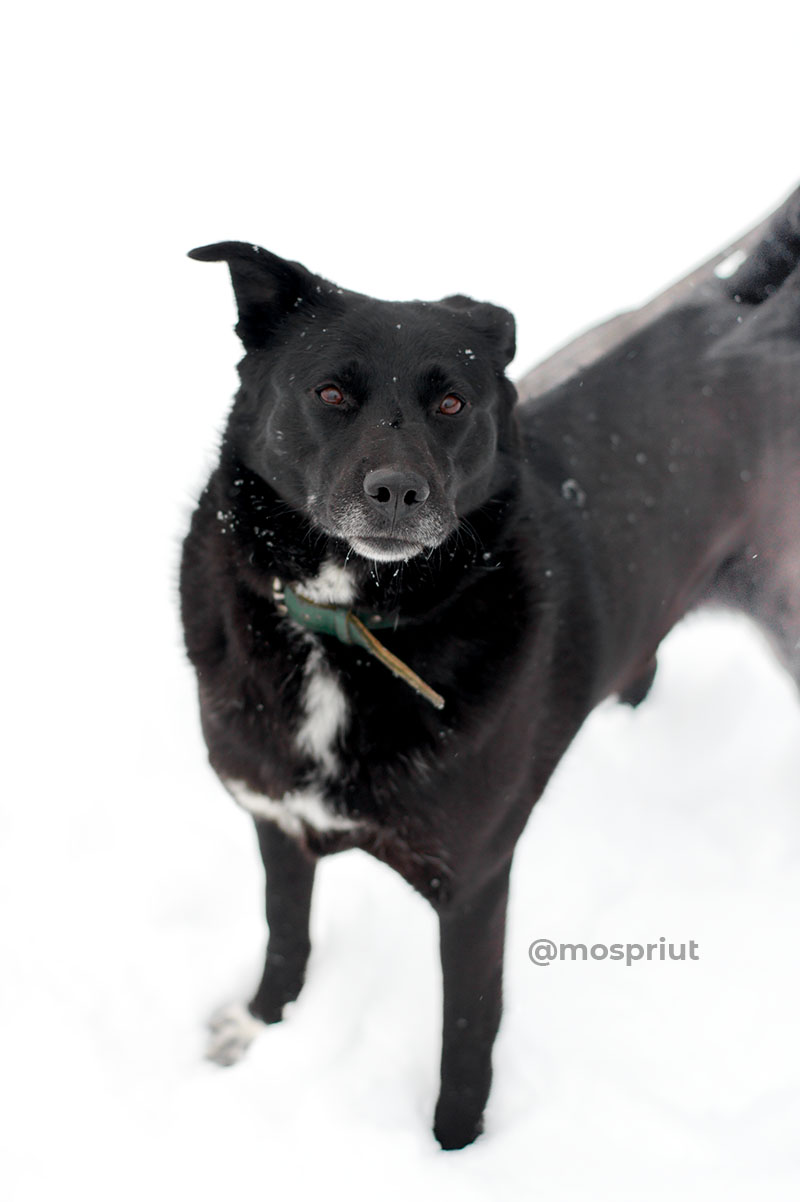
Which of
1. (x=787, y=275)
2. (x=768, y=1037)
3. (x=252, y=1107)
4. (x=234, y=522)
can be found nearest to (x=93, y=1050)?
(x=252, y=1107)

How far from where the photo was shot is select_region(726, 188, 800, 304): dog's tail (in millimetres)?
2342

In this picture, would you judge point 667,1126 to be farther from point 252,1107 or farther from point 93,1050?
point 93,1050

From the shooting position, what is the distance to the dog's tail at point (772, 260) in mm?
2342

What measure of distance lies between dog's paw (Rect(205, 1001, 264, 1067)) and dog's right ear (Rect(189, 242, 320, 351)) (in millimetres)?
1533

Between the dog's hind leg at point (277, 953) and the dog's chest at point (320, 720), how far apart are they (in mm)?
353

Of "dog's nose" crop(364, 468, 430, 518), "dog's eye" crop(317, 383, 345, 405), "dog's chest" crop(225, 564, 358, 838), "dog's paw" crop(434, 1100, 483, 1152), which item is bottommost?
"dog's paw" crop(434, 1100, 483, 1152)

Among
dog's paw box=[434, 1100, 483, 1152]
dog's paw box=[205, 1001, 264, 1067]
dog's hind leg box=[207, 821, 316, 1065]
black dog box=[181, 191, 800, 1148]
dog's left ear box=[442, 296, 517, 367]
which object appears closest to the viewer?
black dog box=[181, 191, 800, 1148]

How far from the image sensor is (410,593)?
1.67 meters

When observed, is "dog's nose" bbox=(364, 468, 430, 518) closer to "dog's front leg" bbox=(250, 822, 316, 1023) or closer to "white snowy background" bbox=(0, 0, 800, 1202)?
"dog's front leg" bbox=(250, 822, 316, 1023)

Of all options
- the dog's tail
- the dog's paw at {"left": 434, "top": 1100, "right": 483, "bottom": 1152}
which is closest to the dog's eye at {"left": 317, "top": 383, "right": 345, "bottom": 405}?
the dog's tail

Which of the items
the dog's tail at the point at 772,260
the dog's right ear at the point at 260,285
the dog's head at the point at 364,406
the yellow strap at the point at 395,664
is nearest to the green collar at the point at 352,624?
the yellow strap at the point at 395,664

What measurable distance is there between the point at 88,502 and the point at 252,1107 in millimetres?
2379

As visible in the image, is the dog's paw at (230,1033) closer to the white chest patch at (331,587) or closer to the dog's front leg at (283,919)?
the dog's front leg at (283,919)

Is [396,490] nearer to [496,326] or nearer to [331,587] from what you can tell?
[331,587]
